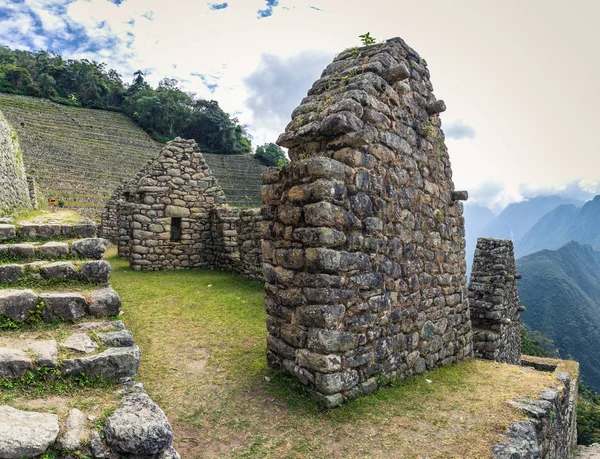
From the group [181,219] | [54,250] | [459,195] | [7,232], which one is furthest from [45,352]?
[181,219]

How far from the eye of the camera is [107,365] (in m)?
2.83

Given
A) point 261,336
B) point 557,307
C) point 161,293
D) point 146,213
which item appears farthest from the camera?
point 557,307

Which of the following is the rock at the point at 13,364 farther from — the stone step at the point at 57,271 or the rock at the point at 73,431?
the stone step at the point at 57,271

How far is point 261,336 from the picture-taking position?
5855mm

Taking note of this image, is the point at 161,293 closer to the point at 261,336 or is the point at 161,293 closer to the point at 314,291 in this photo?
the point at 261,336

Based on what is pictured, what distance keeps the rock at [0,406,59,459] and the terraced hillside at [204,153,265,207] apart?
40.1m

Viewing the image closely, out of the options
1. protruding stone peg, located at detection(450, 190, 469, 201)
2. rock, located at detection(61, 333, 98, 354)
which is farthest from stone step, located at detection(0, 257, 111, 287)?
protruding stone peg, located at detection(450, 190, 469, 201)

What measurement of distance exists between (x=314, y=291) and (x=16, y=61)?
78895mm

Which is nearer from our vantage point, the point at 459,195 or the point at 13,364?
the point at 13,364

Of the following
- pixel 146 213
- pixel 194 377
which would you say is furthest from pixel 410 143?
pixel 146 213

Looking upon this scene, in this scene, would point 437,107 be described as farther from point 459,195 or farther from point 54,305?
point 54,305

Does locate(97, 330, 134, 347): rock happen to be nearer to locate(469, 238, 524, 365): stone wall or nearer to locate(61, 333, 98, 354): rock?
locate(61, 333, 98, 354): rock

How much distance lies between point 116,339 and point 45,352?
502mm

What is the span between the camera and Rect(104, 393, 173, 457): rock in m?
2.17
